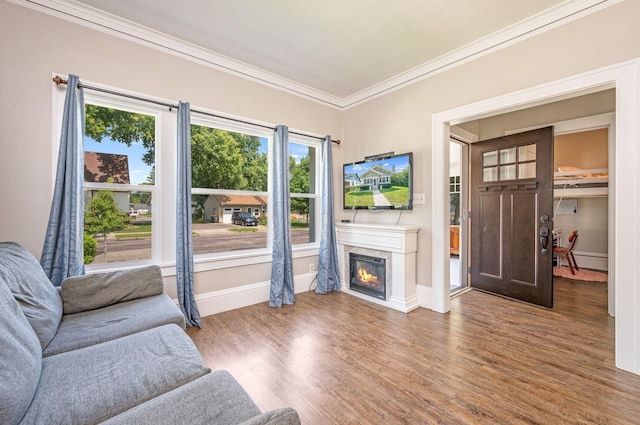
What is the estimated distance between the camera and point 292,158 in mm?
3984

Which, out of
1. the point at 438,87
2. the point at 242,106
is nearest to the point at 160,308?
the point at 242,106

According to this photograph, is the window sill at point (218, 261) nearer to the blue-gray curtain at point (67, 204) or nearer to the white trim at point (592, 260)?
the blue-gray curtain at point (67, 204)

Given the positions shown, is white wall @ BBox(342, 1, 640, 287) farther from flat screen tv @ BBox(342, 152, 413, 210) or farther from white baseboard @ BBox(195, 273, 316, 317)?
white baseboard @ BBox(195, 273, 316, 317)

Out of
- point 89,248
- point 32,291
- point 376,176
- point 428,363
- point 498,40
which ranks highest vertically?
point 498,40

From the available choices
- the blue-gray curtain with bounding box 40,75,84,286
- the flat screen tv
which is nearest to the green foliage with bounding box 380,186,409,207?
the flat screen tv

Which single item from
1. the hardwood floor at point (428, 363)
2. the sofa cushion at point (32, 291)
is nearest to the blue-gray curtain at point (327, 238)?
the hardwood floor at point (428, 363)

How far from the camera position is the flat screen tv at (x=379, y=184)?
3.43 m

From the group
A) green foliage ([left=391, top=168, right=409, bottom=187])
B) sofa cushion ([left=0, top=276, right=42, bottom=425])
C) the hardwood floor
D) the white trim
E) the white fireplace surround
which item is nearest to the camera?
sofa cushion ([left=0, top=276, right=42, bottom=425])

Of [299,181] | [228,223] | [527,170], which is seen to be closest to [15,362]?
[228,223]

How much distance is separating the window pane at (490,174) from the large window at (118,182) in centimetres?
410

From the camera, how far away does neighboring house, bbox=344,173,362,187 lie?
Result: 395 centimetres

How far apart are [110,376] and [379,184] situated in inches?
126

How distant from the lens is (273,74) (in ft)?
11.4

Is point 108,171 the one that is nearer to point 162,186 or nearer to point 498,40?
point 162,186
